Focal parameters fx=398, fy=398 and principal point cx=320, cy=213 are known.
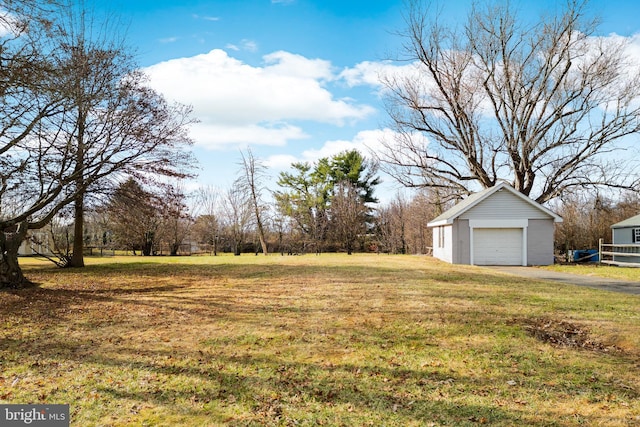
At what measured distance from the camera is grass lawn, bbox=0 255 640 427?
12.7ft

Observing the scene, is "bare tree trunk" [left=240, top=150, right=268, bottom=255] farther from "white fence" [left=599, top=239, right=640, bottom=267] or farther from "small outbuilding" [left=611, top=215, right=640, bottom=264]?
"small outbuilding" [left=611, top=215, right=640, bottom=264]

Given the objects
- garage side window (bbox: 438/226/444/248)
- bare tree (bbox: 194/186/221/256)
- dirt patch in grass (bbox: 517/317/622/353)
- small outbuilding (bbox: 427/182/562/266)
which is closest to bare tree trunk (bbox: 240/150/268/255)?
bare tree (bbox: 194/186/221/256)

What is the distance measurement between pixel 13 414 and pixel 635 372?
679 cm

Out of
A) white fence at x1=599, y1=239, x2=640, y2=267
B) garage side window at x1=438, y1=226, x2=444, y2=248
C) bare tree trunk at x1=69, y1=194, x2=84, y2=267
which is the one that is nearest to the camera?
bare tree trunk at x1=69, y1=194, x2=84, y2=267

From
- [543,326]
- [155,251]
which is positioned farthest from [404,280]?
[155,251]

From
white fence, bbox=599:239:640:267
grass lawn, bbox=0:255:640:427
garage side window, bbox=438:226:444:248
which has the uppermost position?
garage side window, bbox=438:226:444:248

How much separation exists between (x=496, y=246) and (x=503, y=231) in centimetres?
84

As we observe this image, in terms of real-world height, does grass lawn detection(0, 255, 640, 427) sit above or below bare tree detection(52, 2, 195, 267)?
below

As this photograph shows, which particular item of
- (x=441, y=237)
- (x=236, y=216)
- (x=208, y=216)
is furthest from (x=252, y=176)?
(x=441, y=237)

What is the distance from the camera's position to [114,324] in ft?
23.5

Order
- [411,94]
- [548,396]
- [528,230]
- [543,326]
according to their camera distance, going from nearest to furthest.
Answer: [548,396]
[543,326]
[528,230]
[411,94]

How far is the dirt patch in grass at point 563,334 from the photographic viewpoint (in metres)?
5.79

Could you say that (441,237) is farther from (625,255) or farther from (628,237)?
(628,237)

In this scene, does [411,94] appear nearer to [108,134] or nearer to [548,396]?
[108,134]
